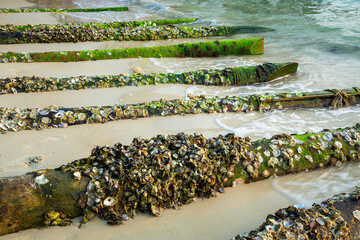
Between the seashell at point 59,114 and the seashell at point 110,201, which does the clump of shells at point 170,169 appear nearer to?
the seashell at point 110,201

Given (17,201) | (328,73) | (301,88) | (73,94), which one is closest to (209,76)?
(301,88)

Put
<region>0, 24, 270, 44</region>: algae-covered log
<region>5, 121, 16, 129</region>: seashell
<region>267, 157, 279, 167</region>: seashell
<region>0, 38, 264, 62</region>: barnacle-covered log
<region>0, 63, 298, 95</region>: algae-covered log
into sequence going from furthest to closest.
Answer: <region>0, 24, 270, 44</region>: algae-covered log
<region>0, 38, 264, 62</region>: barnacle-covered log
<region>0, 63, 298, 95</region>: algae-covered log
<region>5, 121, 16, 129</region>: seashell
<region>267, 157, 279, 167</region>: seashell

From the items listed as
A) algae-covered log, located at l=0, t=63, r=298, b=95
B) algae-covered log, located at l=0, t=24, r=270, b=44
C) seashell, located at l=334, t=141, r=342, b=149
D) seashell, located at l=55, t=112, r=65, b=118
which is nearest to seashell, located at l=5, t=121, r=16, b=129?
seashell, located at l=55, t=112, r=65, b=118

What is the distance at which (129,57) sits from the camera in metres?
8.40

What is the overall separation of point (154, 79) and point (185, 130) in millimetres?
2157

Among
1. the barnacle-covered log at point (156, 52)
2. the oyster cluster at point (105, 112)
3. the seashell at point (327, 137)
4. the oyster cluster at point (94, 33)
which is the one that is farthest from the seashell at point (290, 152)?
the oyster cluster at point (94, 33)

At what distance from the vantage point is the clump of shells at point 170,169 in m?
2.87

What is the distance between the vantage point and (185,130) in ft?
15.5

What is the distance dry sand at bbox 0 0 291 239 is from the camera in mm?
2830

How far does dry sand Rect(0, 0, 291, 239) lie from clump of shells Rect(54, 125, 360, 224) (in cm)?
13

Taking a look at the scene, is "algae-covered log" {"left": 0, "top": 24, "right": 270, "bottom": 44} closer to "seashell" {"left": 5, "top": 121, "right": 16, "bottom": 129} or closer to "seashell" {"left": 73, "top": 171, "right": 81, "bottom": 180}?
"seashell" {"left": 5, "top": 121, "right": 16, "bottom": 129}

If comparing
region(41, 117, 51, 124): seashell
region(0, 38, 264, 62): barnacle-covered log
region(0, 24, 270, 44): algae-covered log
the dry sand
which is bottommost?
the dry sand

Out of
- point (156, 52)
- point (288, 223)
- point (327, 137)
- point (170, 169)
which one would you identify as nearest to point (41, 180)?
point (170, 169)

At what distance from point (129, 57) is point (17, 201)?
6.40 meters
